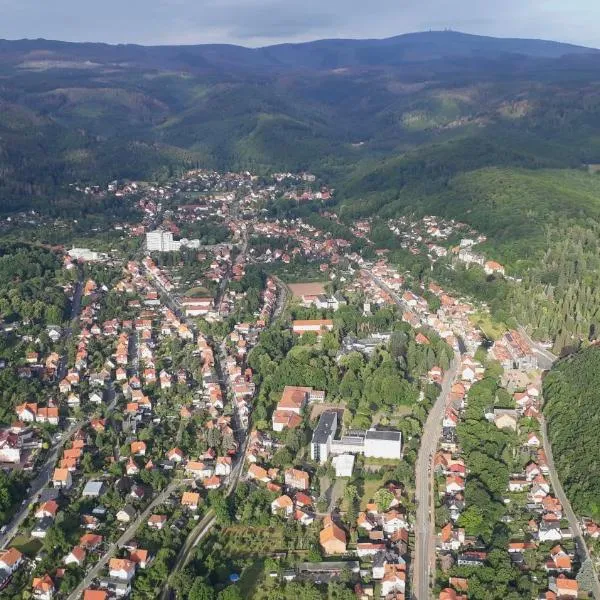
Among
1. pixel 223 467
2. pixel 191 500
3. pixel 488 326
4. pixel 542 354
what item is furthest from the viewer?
pixel 488 326

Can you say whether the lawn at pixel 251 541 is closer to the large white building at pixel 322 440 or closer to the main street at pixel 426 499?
the main street at pixel 426 499

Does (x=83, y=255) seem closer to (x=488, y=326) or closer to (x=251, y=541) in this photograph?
(x=488, y=326)

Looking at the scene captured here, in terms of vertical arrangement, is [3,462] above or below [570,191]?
below

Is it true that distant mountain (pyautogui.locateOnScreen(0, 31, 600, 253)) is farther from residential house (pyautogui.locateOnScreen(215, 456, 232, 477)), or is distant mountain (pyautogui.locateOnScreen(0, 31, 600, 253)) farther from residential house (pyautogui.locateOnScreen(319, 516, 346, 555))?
residential house (pyautogui.locateOnScreen(319, 516, 346, 555))

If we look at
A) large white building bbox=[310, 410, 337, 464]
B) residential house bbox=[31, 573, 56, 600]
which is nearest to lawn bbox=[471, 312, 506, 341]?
large white building bbox=[310, 410, 337, 464]

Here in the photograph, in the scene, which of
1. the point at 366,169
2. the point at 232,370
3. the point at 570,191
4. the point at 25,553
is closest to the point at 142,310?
the point at 232,370

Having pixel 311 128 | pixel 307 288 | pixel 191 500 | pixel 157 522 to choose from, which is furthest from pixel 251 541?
pixel 311 128

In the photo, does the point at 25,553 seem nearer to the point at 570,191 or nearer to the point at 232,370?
the point at 232,370
